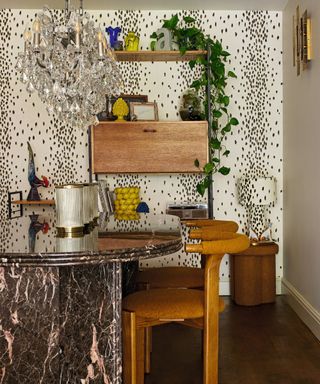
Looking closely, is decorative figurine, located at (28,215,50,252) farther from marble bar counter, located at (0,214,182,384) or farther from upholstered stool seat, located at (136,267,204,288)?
upholstered stool seat, located at (136,267,204,288)

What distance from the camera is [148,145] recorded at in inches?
175

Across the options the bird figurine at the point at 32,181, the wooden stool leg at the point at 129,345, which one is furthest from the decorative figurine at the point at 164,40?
the wooden stool leg at the point at 129,345

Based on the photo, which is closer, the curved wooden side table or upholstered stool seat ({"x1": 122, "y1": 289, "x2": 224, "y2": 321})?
upholstered stool seat ({"x1": 122, "y1": 289, "x2": 224, "y2": 321})

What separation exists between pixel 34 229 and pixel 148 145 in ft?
6.45

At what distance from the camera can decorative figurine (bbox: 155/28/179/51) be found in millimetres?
4527

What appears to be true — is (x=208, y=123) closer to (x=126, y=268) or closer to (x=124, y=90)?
(x=124, y=90)

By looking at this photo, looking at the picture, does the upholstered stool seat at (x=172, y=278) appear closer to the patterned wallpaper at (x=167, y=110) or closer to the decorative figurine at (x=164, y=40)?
the patterned wallpaper at (x=167, y=110)

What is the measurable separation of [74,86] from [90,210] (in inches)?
46.5

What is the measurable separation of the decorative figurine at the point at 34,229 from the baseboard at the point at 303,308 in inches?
77.3

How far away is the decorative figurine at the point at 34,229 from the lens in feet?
6.96

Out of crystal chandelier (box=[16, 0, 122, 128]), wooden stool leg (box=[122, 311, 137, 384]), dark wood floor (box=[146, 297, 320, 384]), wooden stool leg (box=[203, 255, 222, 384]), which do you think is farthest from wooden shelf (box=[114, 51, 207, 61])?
wooden stool leg (box=[122, 311, 137, 384])

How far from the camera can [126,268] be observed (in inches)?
107

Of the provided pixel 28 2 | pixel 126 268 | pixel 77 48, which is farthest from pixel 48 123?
pixel 126 268

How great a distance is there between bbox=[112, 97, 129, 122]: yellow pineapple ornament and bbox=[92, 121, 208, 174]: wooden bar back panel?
0.09 metres
